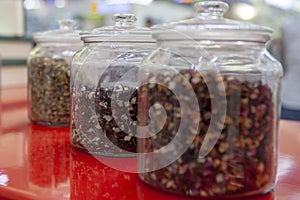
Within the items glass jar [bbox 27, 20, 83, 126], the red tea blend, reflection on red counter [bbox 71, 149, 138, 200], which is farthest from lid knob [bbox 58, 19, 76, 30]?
the red tea blend

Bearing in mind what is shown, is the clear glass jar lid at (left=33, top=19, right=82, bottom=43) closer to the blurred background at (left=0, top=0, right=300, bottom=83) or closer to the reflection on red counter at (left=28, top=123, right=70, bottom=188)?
the reflection on red counter at (left=28, top=123, right=70, bottom=188)

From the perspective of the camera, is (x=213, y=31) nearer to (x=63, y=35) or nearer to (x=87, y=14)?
(x=63, y=35)

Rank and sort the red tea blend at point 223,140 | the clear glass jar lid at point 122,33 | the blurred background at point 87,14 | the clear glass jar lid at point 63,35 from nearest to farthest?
the red tea blend at point 223,140, the clear glass jar lid at point 122,33, the clear glass jar lid at point 63,35, the blurred background at point 87,14

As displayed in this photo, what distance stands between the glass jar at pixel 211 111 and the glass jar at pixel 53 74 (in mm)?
384

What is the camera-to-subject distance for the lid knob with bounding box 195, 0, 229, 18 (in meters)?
0.52

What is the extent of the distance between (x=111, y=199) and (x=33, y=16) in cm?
417

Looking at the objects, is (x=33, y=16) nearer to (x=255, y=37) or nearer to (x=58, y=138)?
(x=58, y=138)

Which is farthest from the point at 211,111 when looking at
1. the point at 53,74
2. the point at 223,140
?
the point at 53,74

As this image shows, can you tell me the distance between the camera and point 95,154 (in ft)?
2.09

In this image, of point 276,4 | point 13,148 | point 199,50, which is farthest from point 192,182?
point 276,4

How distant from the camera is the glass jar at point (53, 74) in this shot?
0.85 m

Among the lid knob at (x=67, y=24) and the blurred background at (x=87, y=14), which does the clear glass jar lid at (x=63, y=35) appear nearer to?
the lid knob at (x=67, y=24)

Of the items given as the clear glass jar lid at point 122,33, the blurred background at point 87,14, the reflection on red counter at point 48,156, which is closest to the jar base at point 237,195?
the reflection on red counter at point 48,156

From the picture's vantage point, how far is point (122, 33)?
0.62m
